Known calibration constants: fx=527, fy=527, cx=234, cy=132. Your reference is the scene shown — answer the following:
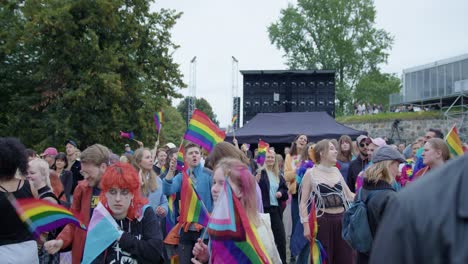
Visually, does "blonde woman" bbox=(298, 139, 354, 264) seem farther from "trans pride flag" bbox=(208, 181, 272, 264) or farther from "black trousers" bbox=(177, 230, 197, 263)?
"trans pride flag" bbox=(208, 181, 272, 264)

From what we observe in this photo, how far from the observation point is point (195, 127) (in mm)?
6172

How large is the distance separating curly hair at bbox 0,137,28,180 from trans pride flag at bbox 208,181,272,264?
1657 millimetres

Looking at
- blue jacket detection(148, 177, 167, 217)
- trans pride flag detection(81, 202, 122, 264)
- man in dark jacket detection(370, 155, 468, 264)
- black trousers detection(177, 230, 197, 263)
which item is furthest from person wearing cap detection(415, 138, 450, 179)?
man in dark jacket detection(370, 155, 468, 264)

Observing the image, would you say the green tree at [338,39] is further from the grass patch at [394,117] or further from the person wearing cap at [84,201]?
the person wearing cap at [84,201]

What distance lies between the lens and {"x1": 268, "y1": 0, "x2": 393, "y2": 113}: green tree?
47.8m

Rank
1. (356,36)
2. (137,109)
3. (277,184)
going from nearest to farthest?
1. (277,184)
2. (137,109)
3. (356,36)

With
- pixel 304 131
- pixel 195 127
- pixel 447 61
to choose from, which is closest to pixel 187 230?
pixel 195 127

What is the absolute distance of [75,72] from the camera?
916 inches

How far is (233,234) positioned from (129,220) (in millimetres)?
814

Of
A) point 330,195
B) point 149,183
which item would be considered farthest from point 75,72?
point 330,195

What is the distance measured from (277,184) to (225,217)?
5.57 m

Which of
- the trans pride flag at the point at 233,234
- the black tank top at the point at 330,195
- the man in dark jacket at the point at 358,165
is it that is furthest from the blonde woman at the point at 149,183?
the trans pride flag at the point at 233,234

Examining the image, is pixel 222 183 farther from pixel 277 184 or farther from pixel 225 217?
pixel 277 184

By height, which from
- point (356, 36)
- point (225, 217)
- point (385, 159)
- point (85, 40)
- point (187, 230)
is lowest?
point (187, 230)
